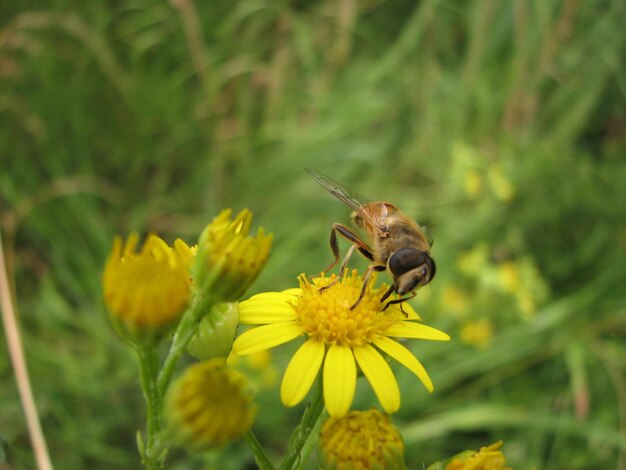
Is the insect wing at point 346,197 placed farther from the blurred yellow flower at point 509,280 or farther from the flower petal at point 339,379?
the blurred yellow flower at point 509,280

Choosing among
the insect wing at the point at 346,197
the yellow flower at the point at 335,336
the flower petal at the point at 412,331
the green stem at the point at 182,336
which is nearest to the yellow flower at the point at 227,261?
the green stem at the point at 182,336

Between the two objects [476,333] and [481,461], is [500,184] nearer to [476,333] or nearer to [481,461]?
[476,333]

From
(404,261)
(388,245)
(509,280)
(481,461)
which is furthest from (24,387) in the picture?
(509,280)

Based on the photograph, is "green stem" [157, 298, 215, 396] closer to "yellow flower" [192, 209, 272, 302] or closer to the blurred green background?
"yellow flower" [192, 209, 272, 302]

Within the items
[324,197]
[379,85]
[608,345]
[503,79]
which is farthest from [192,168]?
[608,345]

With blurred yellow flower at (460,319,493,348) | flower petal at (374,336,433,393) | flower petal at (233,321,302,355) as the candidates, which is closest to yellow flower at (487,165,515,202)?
blurred yellow flower at (460,319,493,348)

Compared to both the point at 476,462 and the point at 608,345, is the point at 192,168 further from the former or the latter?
the point at 476,462

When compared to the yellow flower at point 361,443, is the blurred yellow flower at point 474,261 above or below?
above
